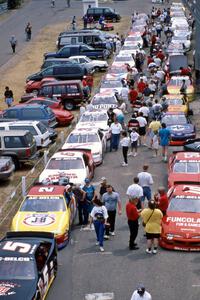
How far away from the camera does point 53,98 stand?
129 feet

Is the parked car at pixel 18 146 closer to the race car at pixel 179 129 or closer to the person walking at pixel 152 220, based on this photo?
the race car at pixel 179 129

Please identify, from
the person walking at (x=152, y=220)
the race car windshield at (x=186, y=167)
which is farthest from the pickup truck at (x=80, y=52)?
the person walking at (x=152, y=220)

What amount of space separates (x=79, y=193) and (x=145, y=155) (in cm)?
865

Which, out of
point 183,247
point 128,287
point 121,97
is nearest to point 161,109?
point 121,97

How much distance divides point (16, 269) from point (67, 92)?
79.9ft

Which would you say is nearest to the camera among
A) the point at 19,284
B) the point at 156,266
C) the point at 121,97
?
the point at 19,284

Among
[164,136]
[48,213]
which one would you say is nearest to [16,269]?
[48,213]

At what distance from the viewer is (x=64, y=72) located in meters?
45.6

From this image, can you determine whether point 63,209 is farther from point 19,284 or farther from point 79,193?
point 19,284

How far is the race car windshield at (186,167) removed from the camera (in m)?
23.7

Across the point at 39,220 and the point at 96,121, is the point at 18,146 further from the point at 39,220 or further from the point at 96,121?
the point at 39,220

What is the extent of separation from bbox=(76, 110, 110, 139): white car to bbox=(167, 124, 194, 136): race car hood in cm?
254

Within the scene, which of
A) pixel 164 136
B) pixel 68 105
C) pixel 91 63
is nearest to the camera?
pixel 164 136

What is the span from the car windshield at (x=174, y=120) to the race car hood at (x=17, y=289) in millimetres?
17442
